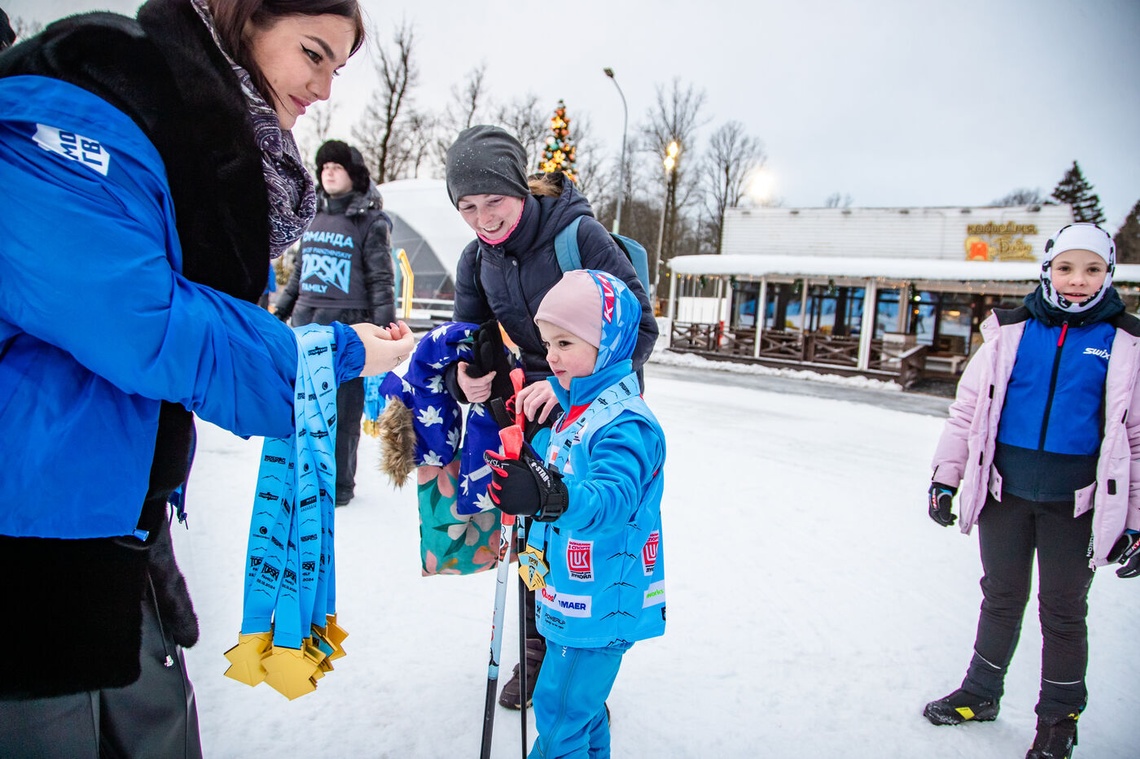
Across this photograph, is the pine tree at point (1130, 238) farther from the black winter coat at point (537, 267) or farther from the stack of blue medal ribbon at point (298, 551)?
→ the stack of blue medal ribbon at point (298, 551)

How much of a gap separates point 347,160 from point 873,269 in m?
18.6

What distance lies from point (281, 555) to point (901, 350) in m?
20.2

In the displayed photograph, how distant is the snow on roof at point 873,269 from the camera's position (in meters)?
17.7

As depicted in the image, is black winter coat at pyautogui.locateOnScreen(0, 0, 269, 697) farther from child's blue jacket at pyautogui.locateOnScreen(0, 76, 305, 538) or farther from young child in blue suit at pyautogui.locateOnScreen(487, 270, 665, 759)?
young child in blue suit at pyautogui.locateOnScreen(487, 270, 665, 759)

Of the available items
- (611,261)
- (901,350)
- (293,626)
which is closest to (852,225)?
(901,350)

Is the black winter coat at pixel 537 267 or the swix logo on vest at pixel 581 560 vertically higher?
the black winter coat at pixel 537 267

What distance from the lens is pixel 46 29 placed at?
973 mm

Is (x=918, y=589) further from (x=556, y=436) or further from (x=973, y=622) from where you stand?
(x=556, y=436)

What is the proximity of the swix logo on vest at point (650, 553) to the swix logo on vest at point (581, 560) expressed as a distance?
0.58 feet

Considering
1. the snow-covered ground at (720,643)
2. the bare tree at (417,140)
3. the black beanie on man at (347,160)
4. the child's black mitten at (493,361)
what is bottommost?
the snow-covered ground at (720,643)

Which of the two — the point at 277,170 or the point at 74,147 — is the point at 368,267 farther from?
the point at 74,147

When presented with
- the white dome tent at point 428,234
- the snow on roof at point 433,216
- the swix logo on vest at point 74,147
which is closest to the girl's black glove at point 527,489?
the swix logo on vest at point 74,147

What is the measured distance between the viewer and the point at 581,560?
1.88 meters

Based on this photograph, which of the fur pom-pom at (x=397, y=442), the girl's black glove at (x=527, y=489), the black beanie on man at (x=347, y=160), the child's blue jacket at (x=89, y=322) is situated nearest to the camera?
the child's blue jacket at (x=89, y=322)
